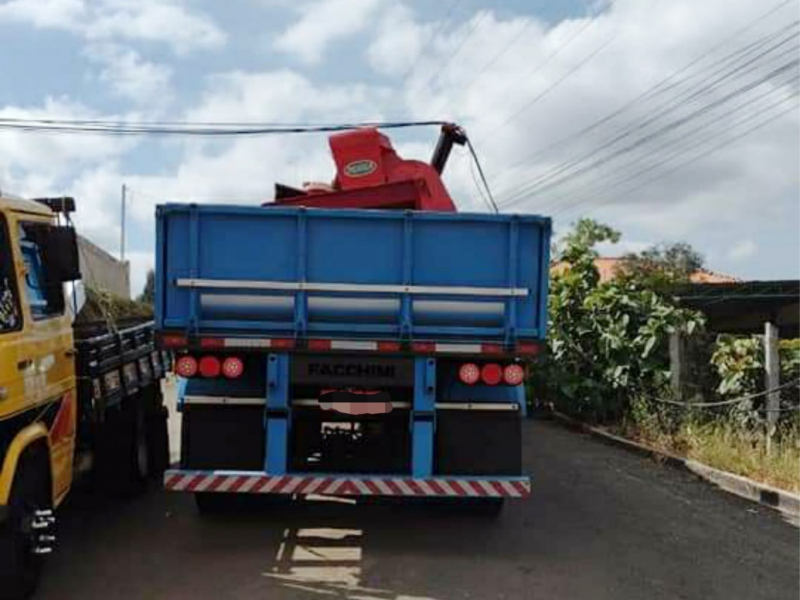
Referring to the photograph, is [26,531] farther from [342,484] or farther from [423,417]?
[423,417]

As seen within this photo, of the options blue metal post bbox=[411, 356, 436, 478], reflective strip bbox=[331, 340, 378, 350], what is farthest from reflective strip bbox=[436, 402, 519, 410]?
reflective strip bbox=[331, 340, 378, 350]

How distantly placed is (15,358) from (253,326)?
182 cm

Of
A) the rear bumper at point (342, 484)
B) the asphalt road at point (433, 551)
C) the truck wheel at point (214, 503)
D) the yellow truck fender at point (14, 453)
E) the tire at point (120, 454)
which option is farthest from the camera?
the tire at point (120, 454)

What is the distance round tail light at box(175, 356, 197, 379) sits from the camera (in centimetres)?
655

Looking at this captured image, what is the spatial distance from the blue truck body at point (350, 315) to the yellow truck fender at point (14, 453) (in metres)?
1.34

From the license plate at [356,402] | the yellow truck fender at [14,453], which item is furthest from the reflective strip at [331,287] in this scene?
the yellow truck fender at [14,453]

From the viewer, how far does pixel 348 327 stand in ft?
21.6

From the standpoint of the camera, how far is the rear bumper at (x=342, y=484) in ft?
21.0

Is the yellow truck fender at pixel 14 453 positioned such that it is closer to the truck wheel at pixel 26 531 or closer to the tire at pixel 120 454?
the truck wheel at pixel 26 531

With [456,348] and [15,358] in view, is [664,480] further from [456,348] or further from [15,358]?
[15,358]

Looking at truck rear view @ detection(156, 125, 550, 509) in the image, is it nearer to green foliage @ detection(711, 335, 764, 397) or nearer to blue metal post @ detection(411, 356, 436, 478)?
blue metal post @ detection(411, 356, 436, 478)

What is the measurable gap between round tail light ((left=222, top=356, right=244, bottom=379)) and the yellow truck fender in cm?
146

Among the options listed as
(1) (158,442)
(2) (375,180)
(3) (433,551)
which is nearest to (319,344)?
(3) (433,551)

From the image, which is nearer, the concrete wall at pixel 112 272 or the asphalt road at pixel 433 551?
the asphalt road at pixel 433 551
